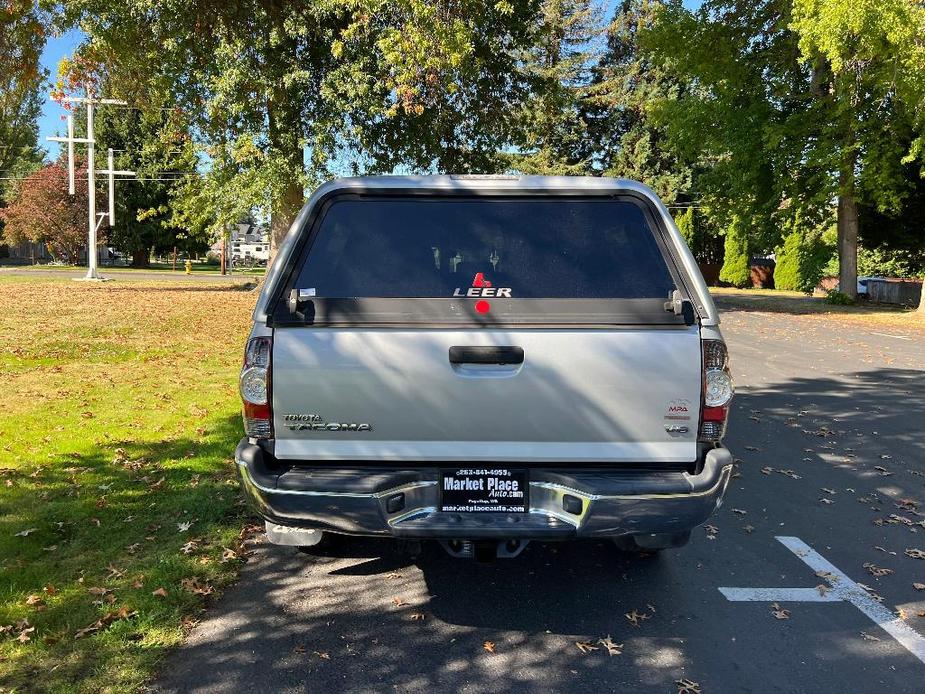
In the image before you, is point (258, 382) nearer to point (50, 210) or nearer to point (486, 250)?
point (486, 250)

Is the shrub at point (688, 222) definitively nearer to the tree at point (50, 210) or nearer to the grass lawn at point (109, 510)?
the grass lawn at point (109, 510)

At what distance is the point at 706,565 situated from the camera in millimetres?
4254

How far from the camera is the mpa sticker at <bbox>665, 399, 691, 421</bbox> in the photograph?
3.11 metres

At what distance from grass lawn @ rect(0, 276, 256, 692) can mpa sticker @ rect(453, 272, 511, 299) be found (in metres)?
2.06

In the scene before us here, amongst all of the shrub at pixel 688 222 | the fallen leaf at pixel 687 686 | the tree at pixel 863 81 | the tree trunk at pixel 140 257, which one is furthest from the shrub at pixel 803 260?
the tree trunk at pixel 140 257

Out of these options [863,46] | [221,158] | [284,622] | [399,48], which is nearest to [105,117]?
[221,158]

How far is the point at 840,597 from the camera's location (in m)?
3.85

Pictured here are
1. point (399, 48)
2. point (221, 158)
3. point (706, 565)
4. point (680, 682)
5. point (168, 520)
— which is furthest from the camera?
point (221, 158)

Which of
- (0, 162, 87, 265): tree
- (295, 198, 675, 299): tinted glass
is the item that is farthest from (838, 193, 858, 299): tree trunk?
(0, 162, 87, 265): tree

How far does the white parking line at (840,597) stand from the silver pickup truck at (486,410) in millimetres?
1049

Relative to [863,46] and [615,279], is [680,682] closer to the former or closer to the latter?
[615,279]

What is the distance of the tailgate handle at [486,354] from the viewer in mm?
3080

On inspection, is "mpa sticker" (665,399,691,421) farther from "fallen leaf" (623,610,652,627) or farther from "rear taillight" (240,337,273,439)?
"rear taillight" (240,337,273,439)

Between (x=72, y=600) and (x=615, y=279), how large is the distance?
123 inches
